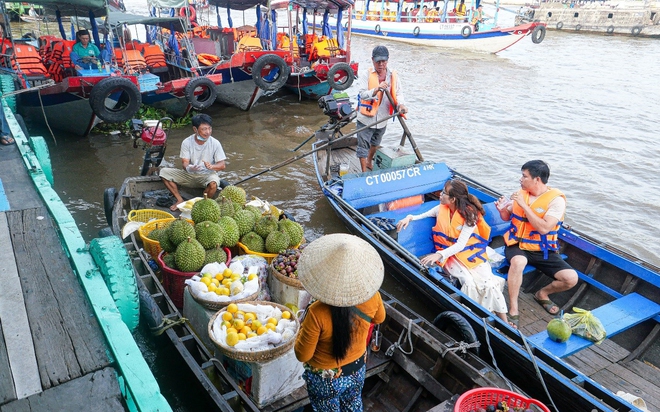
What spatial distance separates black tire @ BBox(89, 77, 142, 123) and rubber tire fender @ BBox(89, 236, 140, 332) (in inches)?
264

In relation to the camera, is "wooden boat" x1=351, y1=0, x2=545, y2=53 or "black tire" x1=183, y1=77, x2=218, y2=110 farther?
"wooden boat" x1=351, y1=0, x2=545, y2=53

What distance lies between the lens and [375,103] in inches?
265

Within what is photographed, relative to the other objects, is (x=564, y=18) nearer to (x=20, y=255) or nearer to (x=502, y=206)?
(x=502, y=206)

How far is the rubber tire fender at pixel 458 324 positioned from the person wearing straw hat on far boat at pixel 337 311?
1602 mm

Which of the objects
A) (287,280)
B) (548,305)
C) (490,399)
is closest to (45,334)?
(287,280)

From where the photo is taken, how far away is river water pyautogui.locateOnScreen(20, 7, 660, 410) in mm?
7973

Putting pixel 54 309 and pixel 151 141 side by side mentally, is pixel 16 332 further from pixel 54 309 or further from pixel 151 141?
pixel 151 141

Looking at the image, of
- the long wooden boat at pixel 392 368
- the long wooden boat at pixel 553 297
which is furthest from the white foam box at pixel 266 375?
the long wooden boat at pixel 553 297

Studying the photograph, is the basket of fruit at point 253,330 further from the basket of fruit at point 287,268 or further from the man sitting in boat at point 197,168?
the man sitting in boat at point 197,168

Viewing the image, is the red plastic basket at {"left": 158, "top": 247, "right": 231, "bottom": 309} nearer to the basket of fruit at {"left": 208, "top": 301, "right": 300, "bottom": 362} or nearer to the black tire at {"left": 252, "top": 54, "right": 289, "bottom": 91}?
the basket of fruit at {"left": 208, "top": 301, "right": 300, "bottom": 362}

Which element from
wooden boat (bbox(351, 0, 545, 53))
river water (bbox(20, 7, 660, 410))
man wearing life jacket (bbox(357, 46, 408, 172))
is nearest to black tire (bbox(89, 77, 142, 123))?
river water (bbox(20, 7, 660, 410))

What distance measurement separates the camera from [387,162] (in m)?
6.40

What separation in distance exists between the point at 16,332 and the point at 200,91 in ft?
30.1

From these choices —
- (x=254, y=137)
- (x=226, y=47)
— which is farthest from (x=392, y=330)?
(x=226, y=47)
